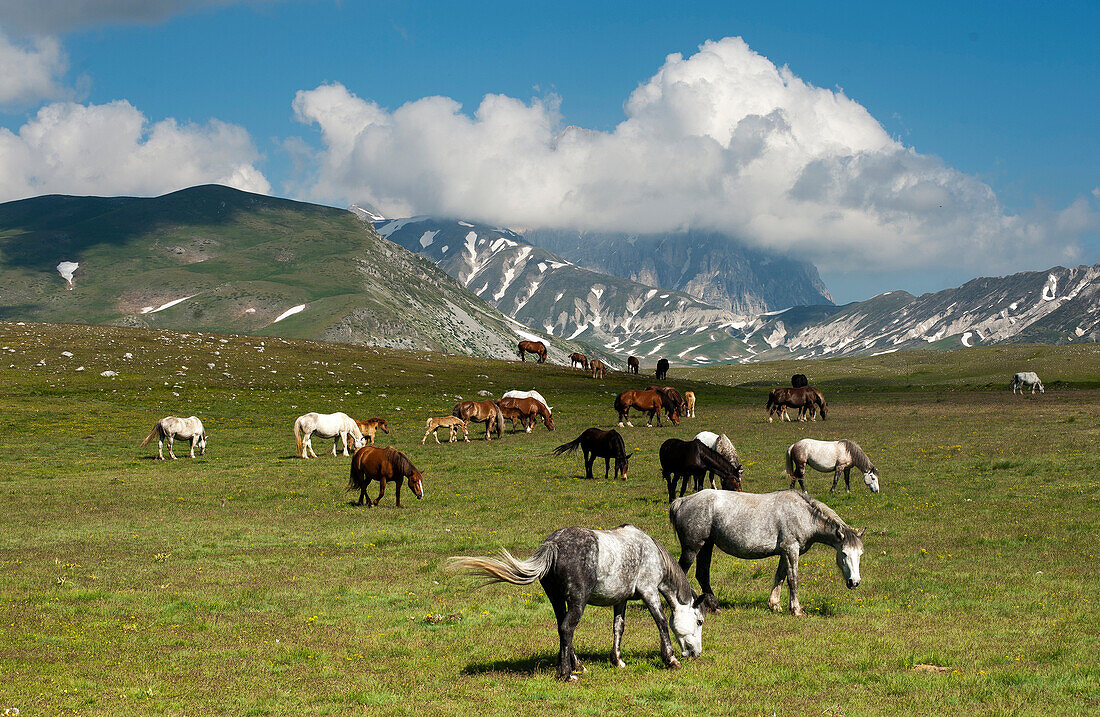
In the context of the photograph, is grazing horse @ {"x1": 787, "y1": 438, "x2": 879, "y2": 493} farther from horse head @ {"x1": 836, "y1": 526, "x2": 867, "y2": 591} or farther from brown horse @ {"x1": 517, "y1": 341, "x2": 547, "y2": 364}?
brown horse @ {"x1": 517, "y1": 341, "x2": 547, "y2": 364}

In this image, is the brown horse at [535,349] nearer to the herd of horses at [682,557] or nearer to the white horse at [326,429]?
the white horse at [326,429]

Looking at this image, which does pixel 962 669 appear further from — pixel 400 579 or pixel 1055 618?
pixel 400 579

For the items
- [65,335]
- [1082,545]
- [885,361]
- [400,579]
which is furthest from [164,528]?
[885,361]

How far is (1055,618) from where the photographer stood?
14.8 meters

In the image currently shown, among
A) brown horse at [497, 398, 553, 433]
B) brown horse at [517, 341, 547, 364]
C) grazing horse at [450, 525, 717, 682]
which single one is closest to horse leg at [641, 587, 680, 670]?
grazing horse at [450, 525, 717, 682]

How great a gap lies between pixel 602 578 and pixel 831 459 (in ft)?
66.9

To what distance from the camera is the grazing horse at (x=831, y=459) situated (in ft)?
97.2

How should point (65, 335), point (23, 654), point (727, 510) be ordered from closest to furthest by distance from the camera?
1. point (23, 654)
2. point (727, 510)
3. point (65, 335)

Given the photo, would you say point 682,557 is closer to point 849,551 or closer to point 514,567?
point 849,551

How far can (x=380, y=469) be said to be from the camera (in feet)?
96.7

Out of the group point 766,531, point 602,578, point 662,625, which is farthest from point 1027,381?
point 602,578

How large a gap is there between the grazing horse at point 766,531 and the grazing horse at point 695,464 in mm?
9093

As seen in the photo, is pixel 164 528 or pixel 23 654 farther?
pixel 164 528

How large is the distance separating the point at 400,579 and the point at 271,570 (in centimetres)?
359
